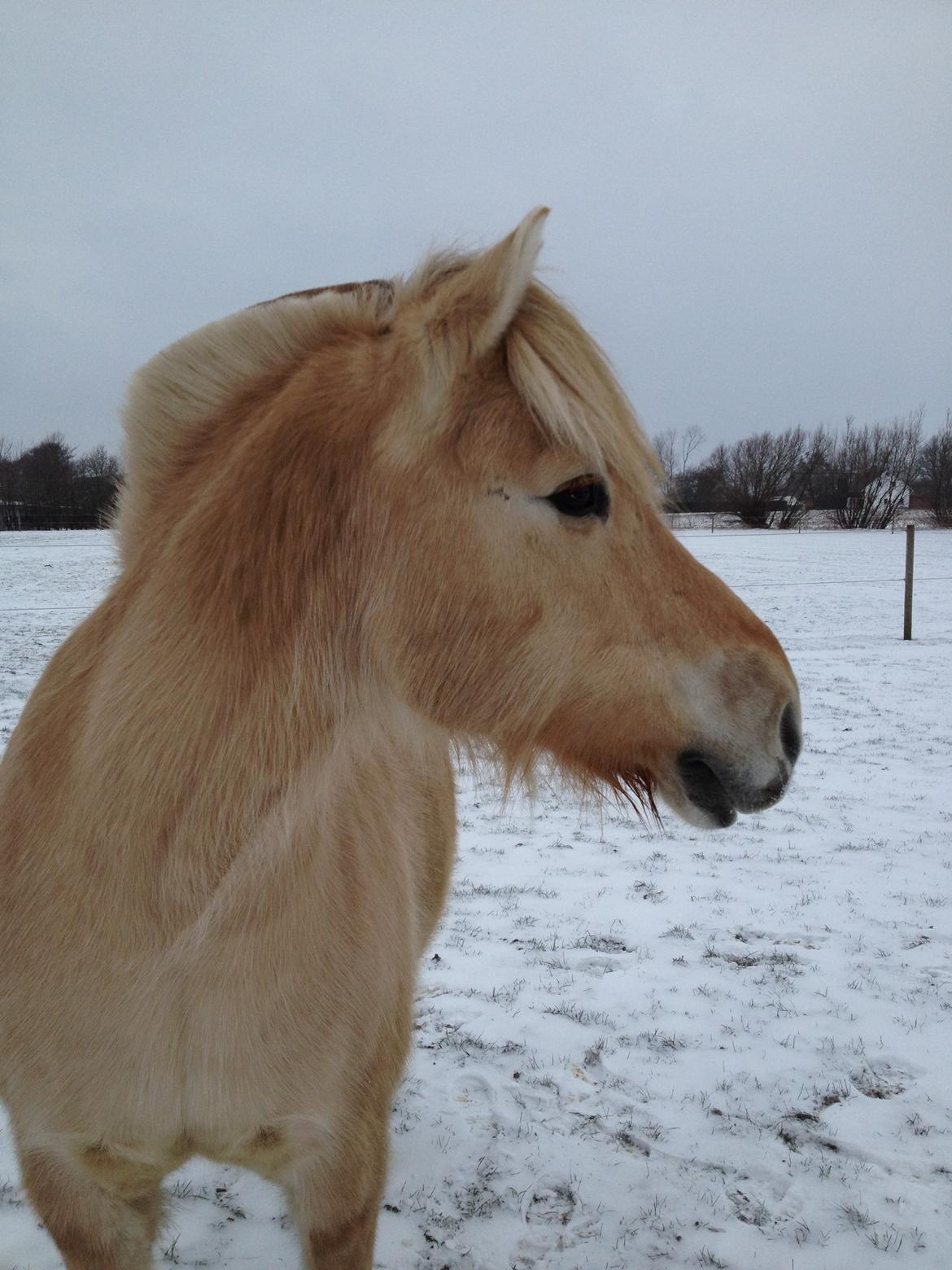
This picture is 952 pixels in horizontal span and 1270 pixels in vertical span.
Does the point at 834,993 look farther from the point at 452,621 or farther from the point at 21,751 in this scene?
the point at 21,751

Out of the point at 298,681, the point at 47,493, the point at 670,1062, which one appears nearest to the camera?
the point at 298,681

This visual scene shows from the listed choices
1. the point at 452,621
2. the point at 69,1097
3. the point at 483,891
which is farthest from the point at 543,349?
the point at 483,891

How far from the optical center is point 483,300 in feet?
4.84

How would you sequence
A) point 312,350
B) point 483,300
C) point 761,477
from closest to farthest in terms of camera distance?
point 483,300 → point 312,350 → point 761,477

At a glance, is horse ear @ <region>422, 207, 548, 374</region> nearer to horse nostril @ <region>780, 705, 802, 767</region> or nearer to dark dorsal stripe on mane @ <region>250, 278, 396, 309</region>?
dark dorsal stripe on mane @ <region>250, 278, 396, 309</region>

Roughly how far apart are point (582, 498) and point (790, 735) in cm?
71

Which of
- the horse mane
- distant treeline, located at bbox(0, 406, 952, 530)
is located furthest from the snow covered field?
distant treeline, located at bbox(0, 406, 952, 530)

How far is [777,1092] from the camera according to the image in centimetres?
307

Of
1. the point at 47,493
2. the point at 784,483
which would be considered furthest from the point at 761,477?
the point at 47,493

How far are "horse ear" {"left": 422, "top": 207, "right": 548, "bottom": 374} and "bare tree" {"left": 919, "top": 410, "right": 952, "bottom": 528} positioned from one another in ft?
178

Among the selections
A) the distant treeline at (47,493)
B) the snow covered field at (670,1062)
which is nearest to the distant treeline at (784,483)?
the distant treeline at (47,493)

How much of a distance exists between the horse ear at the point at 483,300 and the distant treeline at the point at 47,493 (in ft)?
88.4

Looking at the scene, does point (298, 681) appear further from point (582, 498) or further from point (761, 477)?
point (761, 477)

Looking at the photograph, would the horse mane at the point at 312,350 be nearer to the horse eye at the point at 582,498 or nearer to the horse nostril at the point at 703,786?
the horse eye at the point at 582,498
